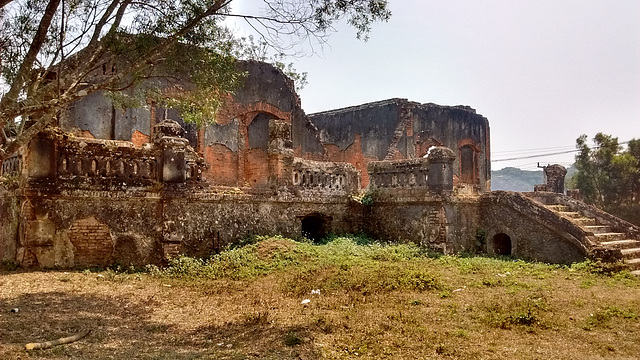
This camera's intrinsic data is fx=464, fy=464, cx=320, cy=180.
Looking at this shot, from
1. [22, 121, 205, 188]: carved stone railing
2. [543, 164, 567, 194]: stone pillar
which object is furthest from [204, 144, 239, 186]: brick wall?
[543, 164, 567, 194]: stone pillar

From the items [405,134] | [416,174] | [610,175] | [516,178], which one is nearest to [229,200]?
[416,174]

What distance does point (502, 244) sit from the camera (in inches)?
502

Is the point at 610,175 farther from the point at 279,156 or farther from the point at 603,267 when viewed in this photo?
the point at 279,156

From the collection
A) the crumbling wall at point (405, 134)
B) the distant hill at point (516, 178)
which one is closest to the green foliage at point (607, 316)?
the crumbling wall at point (405, 134)

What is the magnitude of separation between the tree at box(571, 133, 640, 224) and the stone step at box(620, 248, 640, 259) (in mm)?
15135

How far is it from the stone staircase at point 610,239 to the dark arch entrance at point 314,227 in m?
5.82

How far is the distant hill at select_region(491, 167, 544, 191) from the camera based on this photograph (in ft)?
230

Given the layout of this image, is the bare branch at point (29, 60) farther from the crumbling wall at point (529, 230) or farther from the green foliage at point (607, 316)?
the crumbling wall at point (529, 230)

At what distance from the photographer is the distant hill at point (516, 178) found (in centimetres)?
7012

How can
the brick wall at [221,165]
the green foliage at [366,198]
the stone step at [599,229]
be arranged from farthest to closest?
the brick wall at [221,165]
the green foliage at [366,198]
the stone step at [599,229]

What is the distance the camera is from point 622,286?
8.77m

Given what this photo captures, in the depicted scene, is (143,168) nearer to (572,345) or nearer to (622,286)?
(572,345)

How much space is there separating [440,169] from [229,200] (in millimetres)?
5237

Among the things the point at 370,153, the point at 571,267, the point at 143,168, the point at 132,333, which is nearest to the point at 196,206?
the point at 143,168
